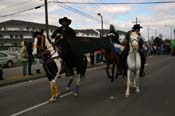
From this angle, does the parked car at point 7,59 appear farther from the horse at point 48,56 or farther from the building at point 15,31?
the building at point 15,31

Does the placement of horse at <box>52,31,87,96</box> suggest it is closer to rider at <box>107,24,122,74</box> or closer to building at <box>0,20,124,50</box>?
rider at <box>107,24,122,74</box>

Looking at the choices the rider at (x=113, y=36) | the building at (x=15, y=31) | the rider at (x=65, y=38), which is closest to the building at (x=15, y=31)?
the building at (x=15, y=31)

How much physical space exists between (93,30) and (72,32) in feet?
425

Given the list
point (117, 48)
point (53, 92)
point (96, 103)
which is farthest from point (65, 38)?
point (117, 48)

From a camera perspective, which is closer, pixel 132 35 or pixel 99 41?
pixel 132 35

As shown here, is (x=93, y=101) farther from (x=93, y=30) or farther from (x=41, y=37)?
(x=93, y=30)

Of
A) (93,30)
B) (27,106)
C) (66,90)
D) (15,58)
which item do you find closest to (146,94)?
(66,90)

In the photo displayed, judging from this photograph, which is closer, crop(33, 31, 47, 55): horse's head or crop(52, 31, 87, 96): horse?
crop(33, 31, 47, 55): horse's head

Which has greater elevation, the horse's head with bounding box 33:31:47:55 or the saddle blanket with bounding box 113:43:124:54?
the horse's head with bounding box 33:31:47:55

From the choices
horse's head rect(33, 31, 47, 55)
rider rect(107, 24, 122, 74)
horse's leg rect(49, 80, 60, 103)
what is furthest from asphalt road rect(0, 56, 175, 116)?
rider rect(107, 24, 122, 74)

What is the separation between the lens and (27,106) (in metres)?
12.0

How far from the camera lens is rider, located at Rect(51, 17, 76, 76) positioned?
1323cm

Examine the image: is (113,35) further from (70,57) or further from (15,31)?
Result: (15,31)

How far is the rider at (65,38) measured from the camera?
1323 centimetres
